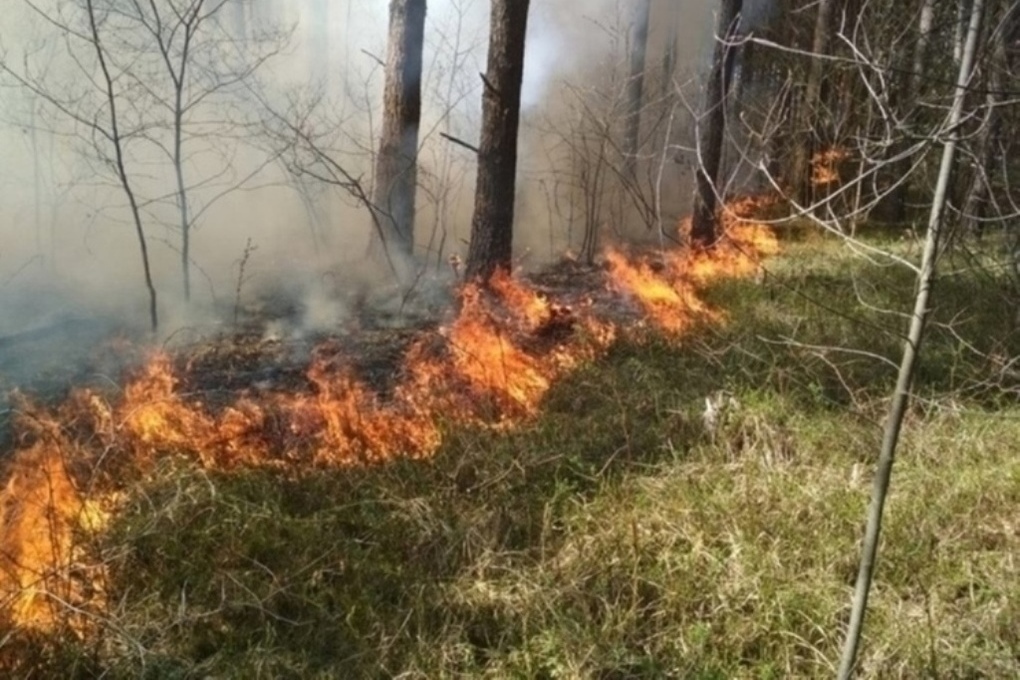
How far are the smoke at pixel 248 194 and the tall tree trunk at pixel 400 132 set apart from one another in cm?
55

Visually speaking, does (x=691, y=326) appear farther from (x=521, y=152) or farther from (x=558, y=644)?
(x=521, y=152)

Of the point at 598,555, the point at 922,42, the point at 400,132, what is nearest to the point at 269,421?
the point at 598,555

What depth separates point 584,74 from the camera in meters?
18.4

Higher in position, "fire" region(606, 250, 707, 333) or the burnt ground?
"fire" region(606, 250, 707, 333)

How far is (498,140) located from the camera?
25.6 feet

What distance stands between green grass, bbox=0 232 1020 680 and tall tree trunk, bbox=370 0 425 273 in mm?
4897

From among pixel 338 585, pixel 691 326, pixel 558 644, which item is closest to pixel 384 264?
pixel 691 326

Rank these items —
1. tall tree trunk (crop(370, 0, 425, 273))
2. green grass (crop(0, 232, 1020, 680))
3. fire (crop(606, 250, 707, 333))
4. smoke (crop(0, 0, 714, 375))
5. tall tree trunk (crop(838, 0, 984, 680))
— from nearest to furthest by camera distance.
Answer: tall tree trunk (crop(838, 0, 984, 680)) < green grass (crop(0, 232, 1020, 680)) < fire (crop(606, 250, 707, 333)) < tall tree trunk (crop(370, 0, 425, 273)) < smoke (crop(0, 0, 714, 375))

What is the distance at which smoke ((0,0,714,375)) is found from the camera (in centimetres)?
912

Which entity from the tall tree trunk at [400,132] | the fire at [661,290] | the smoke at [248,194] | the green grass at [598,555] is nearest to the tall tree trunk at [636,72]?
the smoke at [248,194]

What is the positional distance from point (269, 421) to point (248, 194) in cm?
1001

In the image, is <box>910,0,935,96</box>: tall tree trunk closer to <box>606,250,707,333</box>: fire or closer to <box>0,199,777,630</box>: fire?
<box>606,250,707,333</box>: fire

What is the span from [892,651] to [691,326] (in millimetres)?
3997

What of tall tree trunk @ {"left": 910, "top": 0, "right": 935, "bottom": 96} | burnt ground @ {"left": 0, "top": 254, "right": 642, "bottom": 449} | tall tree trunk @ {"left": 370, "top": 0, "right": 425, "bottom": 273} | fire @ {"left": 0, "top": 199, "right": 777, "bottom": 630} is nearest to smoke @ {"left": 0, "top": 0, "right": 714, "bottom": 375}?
burnt ground @ {"left": 0, "top": 254, "right": 642, "bottom": 449}
